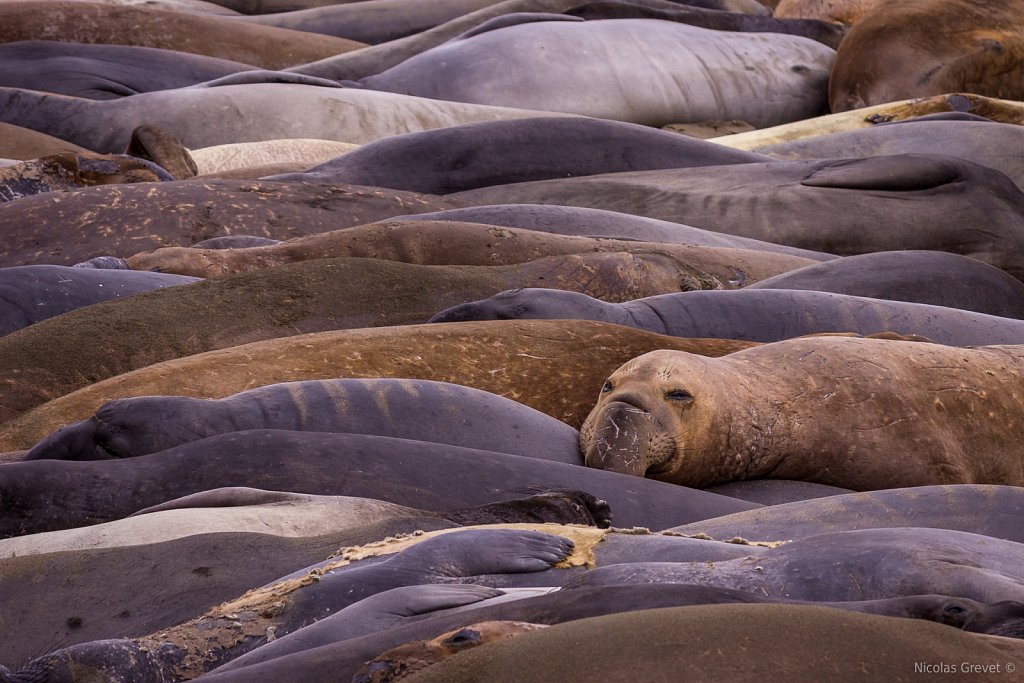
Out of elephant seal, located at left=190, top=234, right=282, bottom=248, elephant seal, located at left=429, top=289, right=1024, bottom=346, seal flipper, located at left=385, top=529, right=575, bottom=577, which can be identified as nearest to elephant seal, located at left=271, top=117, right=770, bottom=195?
elephant seal, located at left=190, top=234, right=282, bottom=248

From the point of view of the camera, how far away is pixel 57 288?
4.52m

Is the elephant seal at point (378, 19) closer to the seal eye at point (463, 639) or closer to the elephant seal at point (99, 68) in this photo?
the elephant seal at point (99, 68)

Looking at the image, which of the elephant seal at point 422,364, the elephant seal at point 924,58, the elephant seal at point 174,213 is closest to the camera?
→ the elephant seal at point 422,364

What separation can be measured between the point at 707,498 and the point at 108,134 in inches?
257

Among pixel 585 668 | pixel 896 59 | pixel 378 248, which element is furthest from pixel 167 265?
pixel 896 59

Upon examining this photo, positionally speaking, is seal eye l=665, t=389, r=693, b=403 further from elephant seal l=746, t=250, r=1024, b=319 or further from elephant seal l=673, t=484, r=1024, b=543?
elephant seal l=746, t=250, r=1024, b=319

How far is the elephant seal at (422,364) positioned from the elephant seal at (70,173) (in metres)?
2.67

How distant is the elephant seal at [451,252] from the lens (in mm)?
5094

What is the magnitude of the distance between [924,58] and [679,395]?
7518 mm

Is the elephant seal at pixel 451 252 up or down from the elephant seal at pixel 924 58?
up

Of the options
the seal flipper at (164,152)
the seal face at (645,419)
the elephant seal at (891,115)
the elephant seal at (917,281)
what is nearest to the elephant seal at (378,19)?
the elephant seal at (891,115)

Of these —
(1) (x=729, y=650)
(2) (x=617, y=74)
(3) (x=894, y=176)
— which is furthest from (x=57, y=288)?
(2) (x=617, y=74)

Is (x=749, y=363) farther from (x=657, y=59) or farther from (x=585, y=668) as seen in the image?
(x=657, y=59)

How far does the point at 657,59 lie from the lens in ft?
33.6
